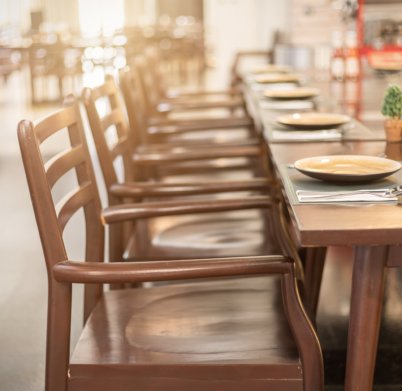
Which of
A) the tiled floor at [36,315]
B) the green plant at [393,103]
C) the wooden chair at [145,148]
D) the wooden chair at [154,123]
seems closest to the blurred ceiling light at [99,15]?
the tiled floor at [36,315]

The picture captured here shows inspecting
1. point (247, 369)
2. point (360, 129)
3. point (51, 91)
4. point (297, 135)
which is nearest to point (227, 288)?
point (247, 369)

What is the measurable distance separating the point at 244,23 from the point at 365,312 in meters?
7.51

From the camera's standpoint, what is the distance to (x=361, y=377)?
1.38m

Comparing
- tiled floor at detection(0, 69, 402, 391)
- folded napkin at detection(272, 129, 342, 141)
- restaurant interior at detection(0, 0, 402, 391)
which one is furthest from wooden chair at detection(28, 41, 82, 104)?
folded napkin at detection(272, 129, 342, 141)

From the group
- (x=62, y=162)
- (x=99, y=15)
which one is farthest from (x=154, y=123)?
(x=99, y=15)

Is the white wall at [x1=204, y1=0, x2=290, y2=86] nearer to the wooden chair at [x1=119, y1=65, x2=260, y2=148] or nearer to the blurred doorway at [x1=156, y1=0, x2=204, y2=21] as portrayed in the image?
the wooden chair at [x1=119, y1=65, x2=260, y2=148]

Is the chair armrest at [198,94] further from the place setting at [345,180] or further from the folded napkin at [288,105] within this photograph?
the place setting at [345,180]

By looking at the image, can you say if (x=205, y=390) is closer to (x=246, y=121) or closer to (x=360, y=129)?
(x=360, y=129)

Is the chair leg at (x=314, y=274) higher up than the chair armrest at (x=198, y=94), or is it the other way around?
the chair armrest at (x=198, y=94)

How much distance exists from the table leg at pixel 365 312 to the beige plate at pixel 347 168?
187mm

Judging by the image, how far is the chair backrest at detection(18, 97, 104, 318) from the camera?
1439 millimetres

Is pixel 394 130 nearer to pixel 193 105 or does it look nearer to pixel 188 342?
pixel 188 342

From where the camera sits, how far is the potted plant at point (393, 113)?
80.5 inches

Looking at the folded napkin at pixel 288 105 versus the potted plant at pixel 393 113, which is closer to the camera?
the potted plant at pixel 393 113
